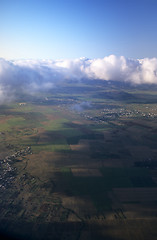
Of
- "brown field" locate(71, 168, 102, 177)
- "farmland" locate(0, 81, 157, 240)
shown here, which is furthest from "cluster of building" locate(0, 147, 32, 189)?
"brown field" locate(71, 168, 102, 177)

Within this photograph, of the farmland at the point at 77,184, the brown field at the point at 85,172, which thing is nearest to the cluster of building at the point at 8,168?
the farmland at the point at 77,184

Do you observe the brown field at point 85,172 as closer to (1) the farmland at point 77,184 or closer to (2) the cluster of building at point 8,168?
(1) the farmland at point 77,184

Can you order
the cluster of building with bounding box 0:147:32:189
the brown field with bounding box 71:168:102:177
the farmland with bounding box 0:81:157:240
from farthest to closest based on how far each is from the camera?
the brown field with bounding box 71:168:102:177 → the cluster of building with bounding box 0:147:32:189 → the farmland with bounding box 0:81:157:240

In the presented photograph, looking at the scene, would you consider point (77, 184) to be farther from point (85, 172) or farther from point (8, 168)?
point (8, 168)

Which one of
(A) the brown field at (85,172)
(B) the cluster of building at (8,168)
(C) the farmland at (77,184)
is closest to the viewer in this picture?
(C) the farmland at (77,184)

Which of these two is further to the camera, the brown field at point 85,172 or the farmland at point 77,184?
the brown field at point 85,172

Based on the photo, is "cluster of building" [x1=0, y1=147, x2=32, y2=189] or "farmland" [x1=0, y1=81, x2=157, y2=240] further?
"cluster of building" [x1=0, y1=147, x2=32, y2=189]

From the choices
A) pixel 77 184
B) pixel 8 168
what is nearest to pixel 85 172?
pixel 77 184

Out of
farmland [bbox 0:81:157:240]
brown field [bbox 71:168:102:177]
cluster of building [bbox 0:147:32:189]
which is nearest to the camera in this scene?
farmland [bbox 0:81:157:240]

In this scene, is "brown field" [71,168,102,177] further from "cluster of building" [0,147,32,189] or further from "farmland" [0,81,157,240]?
"cluster of building" [0,147,32,189]
